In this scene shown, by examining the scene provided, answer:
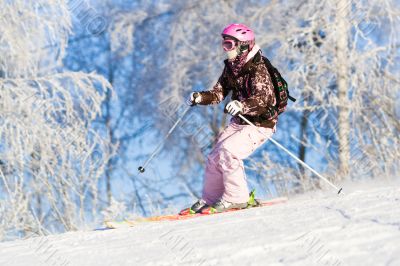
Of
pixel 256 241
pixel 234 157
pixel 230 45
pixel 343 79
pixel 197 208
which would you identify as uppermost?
pixel 230 45

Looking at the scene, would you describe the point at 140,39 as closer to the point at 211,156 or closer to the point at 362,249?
the point at 211,156

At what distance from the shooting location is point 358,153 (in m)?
9.73

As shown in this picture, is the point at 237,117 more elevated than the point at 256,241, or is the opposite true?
the point at 237,117

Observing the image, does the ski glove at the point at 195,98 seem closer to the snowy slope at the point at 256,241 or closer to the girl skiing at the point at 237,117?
the girl skiing at the point at 237,117

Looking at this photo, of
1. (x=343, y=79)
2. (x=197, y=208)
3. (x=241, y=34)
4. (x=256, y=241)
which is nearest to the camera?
(x=256, y=241)

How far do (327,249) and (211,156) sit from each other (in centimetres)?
239

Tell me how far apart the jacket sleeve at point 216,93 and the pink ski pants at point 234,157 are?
0.24 metres

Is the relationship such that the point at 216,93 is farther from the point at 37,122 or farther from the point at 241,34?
the point at 37,122

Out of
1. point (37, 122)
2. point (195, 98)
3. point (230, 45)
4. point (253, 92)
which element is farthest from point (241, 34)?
point (37, 122)

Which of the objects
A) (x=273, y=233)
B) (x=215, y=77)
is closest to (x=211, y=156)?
(x=273, y=233)

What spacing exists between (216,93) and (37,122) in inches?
141

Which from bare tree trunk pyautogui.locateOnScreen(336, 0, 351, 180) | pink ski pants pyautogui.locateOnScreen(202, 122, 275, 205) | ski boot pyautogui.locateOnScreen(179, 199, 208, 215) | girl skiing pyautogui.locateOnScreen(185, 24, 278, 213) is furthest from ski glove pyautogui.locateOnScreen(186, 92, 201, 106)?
bare tree trunk pyautogui.locateOnScreen(336, 0, 351, 180)

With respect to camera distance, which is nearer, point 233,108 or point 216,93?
point 233,108

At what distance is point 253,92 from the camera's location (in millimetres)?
5316
